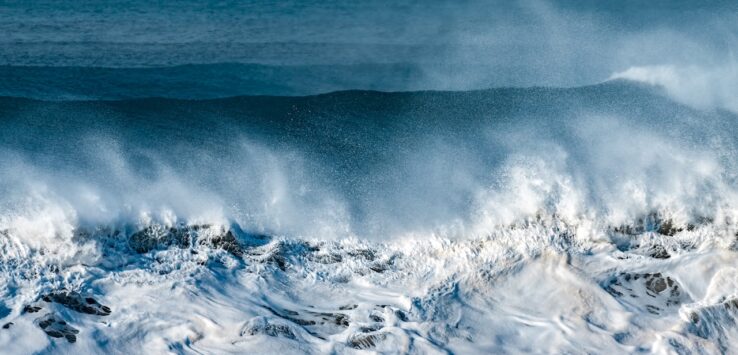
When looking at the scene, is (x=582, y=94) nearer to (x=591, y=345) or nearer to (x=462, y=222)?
(x=462, y=222)

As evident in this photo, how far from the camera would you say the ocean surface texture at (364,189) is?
673cm

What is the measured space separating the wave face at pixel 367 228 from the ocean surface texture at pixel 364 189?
0.02m

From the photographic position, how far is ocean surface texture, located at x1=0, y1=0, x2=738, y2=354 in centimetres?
673

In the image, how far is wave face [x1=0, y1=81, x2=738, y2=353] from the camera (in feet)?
21.9

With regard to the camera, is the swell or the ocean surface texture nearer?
the ocean surface texture

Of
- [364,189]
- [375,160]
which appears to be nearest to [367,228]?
[364,189]

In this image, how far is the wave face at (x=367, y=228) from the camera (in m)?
6.66

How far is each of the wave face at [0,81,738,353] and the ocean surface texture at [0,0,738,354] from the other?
2 centimetres

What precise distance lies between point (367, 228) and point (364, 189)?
628mm

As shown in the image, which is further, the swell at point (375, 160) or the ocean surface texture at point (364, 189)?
the swell at point (375, 160)

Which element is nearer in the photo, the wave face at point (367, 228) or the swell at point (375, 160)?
the wave face at point (367, 228)

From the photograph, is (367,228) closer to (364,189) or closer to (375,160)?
(364,189)

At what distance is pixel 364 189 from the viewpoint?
27.5 ft

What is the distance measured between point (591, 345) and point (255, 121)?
4693 mm
